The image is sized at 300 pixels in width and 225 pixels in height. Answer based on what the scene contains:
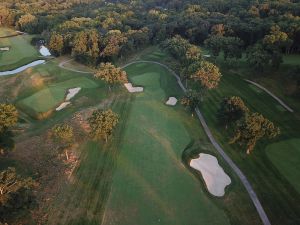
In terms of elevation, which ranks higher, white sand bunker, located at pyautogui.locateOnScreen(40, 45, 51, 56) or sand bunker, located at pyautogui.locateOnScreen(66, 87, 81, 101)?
sand bunker, located at pyautogui.locateOnScreen(66, 87, 81, 101)

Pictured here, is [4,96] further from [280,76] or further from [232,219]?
[280,76]

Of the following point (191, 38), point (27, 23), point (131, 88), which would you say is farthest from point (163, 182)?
point (27, 23)

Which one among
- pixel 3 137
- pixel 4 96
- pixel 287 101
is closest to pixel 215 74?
pixel 287 101

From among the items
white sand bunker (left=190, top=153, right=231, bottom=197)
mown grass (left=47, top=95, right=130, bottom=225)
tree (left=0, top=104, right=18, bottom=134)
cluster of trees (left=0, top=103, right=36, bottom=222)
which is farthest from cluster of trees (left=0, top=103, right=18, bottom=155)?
white sand bunker (left=190, top=153, right=231, bottom=197)

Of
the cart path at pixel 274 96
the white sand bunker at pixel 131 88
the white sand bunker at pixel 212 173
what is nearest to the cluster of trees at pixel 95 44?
the white sand bunker at pixel 131 88

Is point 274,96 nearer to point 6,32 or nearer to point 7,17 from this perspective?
point 6,32

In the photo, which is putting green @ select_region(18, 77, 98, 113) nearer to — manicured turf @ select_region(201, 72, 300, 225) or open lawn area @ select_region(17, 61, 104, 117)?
open lawn area @ select_region(17, 61, 104, 117)

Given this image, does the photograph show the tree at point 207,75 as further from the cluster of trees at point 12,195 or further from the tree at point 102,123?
the cluster of trees at point 12,195
